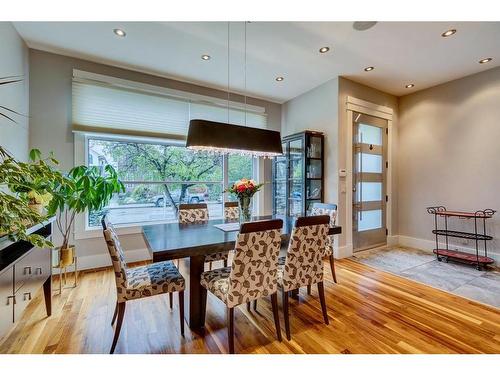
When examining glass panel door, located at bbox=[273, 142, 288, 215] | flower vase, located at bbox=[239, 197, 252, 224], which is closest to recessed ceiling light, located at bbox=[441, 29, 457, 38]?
glass panel door, located at bbox=[273, 142, 288, 215]

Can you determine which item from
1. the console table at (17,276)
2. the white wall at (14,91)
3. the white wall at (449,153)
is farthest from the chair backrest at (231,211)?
the white wall at (449,153)

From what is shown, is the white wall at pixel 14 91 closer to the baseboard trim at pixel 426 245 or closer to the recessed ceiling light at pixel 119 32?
Answer: the recessed ceiling light at pixel 119 32

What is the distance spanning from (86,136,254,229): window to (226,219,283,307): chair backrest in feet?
8.57

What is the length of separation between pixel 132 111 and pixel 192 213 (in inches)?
71.3

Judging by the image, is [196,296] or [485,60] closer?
[196,296]

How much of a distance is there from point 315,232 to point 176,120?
2966mm

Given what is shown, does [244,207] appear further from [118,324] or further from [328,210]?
[118,324]

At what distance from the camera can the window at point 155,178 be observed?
11.7 ft

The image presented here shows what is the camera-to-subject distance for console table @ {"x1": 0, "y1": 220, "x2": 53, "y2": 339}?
4.90ft

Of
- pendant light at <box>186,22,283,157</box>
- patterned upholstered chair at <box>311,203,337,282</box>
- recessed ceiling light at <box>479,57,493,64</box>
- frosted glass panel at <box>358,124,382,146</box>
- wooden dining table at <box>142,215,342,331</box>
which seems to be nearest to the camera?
wooden dining table at <box>142,215,342,331</box>

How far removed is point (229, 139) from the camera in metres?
2.36

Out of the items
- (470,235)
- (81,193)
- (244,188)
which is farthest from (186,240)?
(470,235)

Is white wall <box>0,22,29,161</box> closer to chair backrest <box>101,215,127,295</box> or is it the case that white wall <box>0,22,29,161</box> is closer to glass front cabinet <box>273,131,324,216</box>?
chair backrest <box>101,215,127,295</box>

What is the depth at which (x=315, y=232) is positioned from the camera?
1951 millimetres
